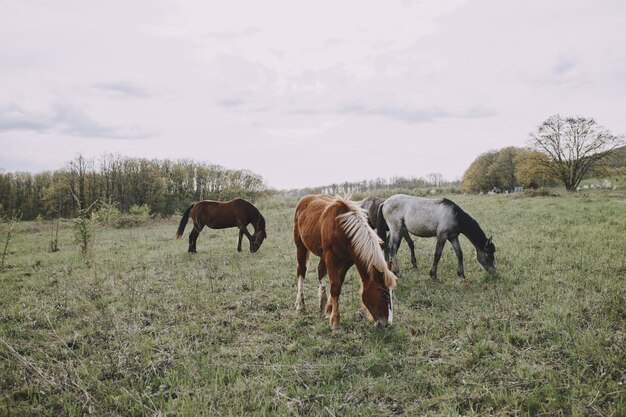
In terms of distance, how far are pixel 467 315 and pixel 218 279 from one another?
5536 millimetres

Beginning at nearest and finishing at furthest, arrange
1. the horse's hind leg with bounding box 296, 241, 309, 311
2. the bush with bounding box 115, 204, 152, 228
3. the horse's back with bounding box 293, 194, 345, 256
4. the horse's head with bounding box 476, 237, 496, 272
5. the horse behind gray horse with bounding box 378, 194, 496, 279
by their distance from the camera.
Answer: the horse's back with bounding box 293, 194, 345, 256 → the horse's hind leg with bounding box 296, 241, 309, 311 → the horse's head with bounding box 476, 237, 496, 272 → the horse behind gray horse with bounding box 378, 194, 496, 279 → the bush with bounding box 115, 204, 152, 228

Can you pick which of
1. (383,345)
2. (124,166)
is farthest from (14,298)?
(124,166)

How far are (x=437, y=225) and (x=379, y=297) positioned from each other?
4.07 m

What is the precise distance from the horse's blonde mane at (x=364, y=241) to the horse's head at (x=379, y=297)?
5 cm

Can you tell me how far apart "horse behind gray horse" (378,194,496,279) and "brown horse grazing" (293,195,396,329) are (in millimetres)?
2958

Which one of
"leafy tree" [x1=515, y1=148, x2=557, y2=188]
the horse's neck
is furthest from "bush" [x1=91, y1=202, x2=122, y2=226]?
A: "leafy tree" [x1=515, y1=148, x2=557, y2=188]

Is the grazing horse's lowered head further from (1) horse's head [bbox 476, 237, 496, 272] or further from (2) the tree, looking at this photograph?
(2) the tree

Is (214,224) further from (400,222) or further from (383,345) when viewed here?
(383,345)

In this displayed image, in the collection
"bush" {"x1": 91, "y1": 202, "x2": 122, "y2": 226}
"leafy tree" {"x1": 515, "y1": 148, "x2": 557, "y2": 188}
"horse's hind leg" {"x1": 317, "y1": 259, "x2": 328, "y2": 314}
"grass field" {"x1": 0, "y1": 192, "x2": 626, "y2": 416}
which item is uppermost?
"leafy tree" {"x1": 515, "y1": 148, "x2": 557, "y2": 188}

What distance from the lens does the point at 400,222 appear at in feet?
29.1

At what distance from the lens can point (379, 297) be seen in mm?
4867

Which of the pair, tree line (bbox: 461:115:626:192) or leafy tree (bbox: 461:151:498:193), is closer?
tree line (bbox: 461:115:626:192)

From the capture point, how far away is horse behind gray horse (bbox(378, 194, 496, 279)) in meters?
7.93

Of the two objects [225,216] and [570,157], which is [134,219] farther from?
[570,157]
